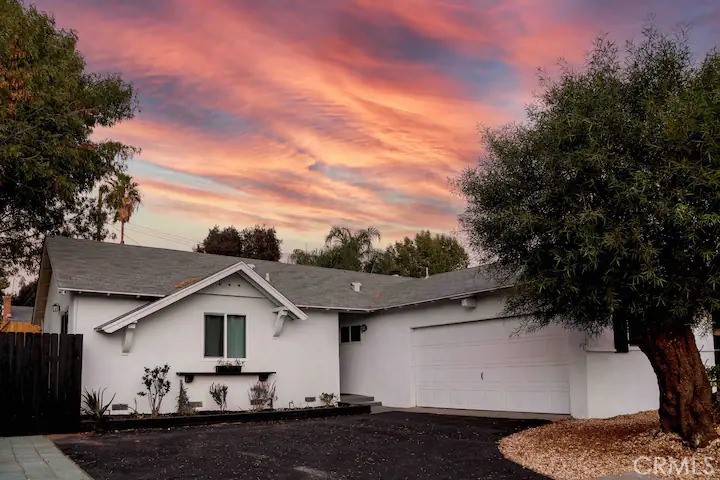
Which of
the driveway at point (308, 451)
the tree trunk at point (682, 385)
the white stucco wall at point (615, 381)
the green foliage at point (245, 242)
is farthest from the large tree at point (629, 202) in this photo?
the green foliage at point (245, 242)

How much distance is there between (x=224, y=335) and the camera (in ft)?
55.3

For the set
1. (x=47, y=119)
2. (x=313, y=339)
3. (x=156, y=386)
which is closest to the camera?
(x=47, y=119)

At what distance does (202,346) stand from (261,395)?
7.01 feet

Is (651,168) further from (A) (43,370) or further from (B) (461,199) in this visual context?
(A) (43,370)

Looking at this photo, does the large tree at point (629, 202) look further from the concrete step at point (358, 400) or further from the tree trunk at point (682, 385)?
the concrete step at point (358, 400)

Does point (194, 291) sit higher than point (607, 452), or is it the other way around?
point (194, 291)

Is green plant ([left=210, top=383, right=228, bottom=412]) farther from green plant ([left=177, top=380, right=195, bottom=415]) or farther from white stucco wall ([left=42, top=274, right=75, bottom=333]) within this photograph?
white stucco wall ([left=42, top=274, right=75, bottom=333])

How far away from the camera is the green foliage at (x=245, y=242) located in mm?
43281

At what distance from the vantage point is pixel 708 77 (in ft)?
28.1

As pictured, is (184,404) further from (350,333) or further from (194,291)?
(350,333)

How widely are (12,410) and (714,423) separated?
1294cm

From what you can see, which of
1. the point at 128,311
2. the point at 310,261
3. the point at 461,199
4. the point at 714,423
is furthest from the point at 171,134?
the point at 310,261

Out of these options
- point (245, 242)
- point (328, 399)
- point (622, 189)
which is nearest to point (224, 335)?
point (328, 399)

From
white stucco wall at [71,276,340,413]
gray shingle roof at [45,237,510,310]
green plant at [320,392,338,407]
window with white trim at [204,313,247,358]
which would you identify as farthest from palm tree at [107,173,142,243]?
green plant at [320,392,338,407]
